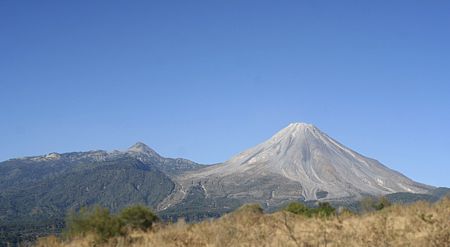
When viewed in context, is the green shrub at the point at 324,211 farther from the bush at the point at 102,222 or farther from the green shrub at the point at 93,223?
the green shrub at the point at 93,223

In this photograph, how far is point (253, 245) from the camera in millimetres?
9430

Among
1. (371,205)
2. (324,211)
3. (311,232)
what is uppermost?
(371,205)

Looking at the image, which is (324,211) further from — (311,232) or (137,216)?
(311,232)

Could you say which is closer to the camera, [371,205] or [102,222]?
[102,222]

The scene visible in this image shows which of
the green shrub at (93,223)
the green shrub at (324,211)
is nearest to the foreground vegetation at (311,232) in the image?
the green shrub at (93,223)

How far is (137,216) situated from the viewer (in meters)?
18.8

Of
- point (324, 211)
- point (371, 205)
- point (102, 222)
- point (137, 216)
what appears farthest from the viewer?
point (371, 205)

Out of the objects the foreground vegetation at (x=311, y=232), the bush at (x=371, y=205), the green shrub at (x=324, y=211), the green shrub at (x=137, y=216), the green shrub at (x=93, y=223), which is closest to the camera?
the foreground vegetation at (x=311, y=232)

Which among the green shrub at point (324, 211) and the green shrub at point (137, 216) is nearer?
the green shrub at point (324, 211)

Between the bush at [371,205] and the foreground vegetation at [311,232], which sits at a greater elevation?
the bush at [371,205]

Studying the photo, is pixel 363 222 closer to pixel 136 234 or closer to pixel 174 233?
pixel 174 233

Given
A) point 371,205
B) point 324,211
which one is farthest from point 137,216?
point 371,205

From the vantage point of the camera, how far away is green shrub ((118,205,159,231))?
17.3 m

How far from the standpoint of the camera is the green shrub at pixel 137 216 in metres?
17.3
